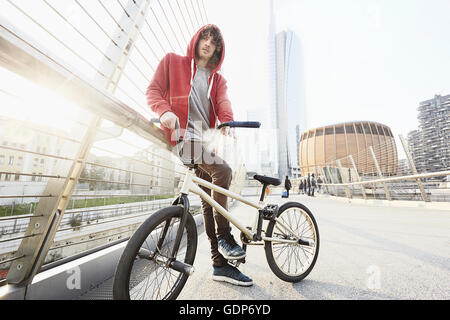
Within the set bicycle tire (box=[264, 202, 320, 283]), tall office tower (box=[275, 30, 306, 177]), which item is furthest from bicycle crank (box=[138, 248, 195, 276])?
tall office tower (box=[275, 30, 306, 177])

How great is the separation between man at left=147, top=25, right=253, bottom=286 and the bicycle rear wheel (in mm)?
329

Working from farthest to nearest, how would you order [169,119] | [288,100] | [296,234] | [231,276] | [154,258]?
[288,100] → [296,234] → [231,276] → [169,119] → [154,258]

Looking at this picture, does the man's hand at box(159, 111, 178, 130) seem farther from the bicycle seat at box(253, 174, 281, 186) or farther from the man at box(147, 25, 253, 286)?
the bicycle seat at box(253, 174, 281, 186)

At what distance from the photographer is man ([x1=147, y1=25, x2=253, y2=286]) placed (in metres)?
1.38

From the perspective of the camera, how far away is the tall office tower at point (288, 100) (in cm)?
6988

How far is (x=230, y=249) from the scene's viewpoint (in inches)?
57.3

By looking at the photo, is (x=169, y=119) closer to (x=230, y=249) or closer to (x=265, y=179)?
(x=265, y=179)

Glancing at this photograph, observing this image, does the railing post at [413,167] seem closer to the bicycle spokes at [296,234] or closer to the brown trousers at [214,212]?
the bicycle spokes at [296,234]

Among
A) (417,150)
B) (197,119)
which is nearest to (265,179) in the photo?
(197,119)

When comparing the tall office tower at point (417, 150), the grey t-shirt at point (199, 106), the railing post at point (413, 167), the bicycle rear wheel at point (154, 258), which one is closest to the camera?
the bicycle rear wheel at point (154, 258)

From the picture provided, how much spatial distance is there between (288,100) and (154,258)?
255ft

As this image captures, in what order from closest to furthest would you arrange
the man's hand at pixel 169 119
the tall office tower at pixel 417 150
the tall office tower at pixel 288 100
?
the man's hand at pixel 169 119 → the tall office tower at pixel 417 150 → the tall office tower at pixel 288 100

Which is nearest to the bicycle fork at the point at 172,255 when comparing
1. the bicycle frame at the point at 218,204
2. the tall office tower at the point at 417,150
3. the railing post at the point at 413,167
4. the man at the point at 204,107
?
the bicycle frame at the point at 218,204

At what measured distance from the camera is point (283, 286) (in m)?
1.34
